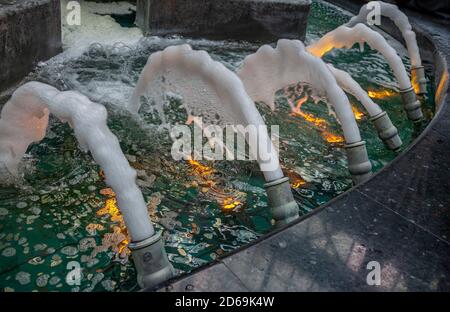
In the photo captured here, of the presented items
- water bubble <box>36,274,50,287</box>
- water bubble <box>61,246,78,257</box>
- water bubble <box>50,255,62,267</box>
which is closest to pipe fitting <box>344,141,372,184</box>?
water bubble <box>61,246,78,257</box>

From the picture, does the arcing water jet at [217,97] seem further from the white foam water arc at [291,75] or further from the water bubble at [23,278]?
the water bubble at [23,278]

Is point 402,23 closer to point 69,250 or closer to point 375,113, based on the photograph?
point 375,113

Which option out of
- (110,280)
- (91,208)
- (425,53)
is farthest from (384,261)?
(425,53)

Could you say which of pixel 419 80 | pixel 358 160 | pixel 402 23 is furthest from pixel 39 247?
pixel 402 23

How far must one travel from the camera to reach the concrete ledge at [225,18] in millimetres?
8102

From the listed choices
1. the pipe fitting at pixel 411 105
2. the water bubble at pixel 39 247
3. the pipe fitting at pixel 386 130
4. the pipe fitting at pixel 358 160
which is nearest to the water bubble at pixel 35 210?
the water bubble at pixel 39 247

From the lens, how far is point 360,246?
3271 millimetres

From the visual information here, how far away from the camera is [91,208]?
4.19 metres

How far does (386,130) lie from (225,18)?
421cm

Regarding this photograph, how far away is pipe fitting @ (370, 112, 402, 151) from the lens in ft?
17.8

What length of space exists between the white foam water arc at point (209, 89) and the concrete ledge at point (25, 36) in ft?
6.12

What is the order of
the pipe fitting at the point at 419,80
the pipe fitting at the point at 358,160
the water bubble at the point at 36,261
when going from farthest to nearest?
the pipe fitting at the point at 419,80 → the pipe fitting at the point at 358,160 → the water bubble at the point at 36,261

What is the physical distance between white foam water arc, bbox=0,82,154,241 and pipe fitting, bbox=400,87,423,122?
480 cm

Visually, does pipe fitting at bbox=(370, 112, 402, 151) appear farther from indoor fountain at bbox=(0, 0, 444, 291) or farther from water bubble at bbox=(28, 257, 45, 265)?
water bubble at bbox=(28, 257, 45, 265)
